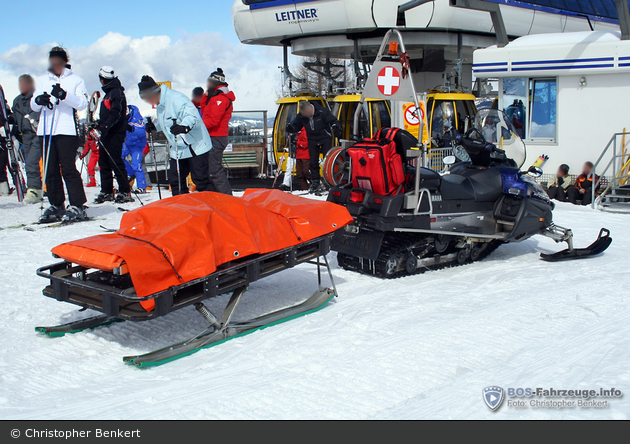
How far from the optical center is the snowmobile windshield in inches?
244

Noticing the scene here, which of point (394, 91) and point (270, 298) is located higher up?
point (394, 91)

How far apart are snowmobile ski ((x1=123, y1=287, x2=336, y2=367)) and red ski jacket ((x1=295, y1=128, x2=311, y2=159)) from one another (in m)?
8.10

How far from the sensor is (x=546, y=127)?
12.1 meters

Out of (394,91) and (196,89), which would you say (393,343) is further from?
(196,89)

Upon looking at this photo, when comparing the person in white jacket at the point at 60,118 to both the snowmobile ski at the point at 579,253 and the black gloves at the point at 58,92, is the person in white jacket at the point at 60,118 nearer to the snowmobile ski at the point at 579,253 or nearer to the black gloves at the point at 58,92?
the black gloves at the point at 58,92

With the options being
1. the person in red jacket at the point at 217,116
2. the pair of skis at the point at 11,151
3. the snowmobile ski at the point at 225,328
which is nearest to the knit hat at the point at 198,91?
the person in red jacket at the point at 217,116

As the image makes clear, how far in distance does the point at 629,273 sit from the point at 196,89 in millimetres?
6629

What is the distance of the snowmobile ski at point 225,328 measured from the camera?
336 cm

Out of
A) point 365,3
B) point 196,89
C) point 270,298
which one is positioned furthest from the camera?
point 365,3

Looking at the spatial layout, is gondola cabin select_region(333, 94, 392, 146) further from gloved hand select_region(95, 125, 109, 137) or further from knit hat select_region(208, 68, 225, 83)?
gloved hand select_region(95, 125, 109, 137)

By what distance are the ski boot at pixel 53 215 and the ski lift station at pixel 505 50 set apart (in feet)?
25.7

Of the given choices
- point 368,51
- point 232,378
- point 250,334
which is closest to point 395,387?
point 232,378

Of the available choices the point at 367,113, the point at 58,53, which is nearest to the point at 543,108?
the point at 367,113

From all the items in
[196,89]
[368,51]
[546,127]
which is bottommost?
[546,127]
